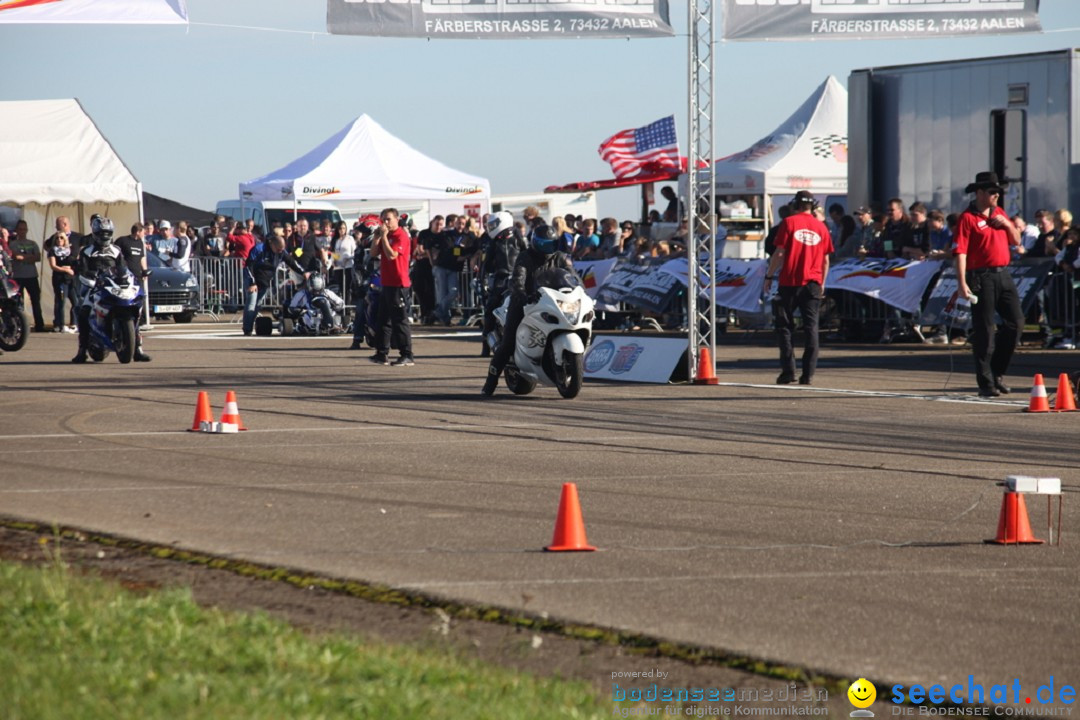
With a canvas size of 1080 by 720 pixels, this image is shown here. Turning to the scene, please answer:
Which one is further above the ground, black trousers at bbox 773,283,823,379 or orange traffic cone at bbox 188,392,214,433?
black trousers at bbox 773,283,823,379

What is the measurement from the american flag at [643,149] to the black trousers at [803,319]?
808 inches

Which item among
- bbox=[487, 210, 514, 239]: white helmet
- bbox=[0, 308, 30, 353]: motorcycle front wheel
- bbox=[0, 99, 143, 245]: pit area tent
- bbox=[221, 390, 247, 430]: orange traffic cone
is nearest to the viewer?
bbox=[221, 390, 247, 430]: orange traffic cone

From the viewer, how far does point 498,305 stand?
1755 centimetres

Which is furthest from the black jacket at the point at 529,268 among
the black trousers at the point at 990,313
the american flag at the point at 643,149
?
the american flag at the point at 643,149

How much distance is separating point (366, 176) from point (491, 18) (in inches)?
892

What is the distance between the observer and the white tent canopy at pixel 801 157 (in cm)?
3347

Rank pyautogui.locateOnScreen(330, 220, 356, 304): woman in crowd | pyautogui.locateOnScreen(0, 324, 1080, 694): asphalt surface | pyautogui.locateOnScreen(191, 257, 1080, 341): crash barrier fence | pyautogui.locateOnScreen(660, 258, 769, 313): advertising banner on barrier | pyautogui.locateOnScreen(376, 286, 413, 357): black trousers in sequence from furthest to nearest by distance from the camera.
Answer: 1. pyautogui.locateOnScreen(330, 220, 356, 304): woman in crowd
2. pyautogui.locateOnScreen(660, 258, 769, 313): advertising banner on barrier
3. pyautogui.locateOnScreen(191, 257, 1080, 341): crash barrier fence
4. pyautogui.locateOnScreen(376, 286, 413, 357): black trousers
5. pyautogui.locateOnScreen(0, 324, 1080, 694): asphalt surface

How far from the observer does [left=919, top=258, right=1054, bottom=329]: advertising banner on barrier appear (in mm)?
21047

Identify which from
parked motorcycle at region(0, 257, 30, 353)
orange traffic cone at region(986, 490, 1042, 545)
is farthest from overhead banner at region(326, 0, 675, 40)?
orange traffic cone at region(986, 490, 1042, 545)

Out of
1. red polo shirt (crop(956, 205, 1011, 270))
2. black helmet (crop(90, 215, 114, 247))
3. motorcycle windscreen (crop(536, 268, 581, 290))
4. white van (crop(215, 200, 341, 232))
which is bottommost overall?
motorcycle windscreen (crop(536, 268, 581, 290))

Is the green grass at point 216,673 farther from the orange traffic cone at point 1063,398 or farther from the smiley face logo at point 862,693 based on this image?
the orange traffic cone at point 1063,398

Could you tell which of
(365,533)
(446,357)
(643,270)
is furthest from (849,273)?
(365,533)

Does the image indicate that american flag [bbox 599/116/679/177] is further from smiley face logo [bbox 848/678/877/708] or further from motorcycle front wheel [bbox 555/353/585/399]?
smiley face logo [bbox 848/678/877/708]

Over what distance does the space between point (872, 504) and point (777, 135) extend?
27419 millimetres
